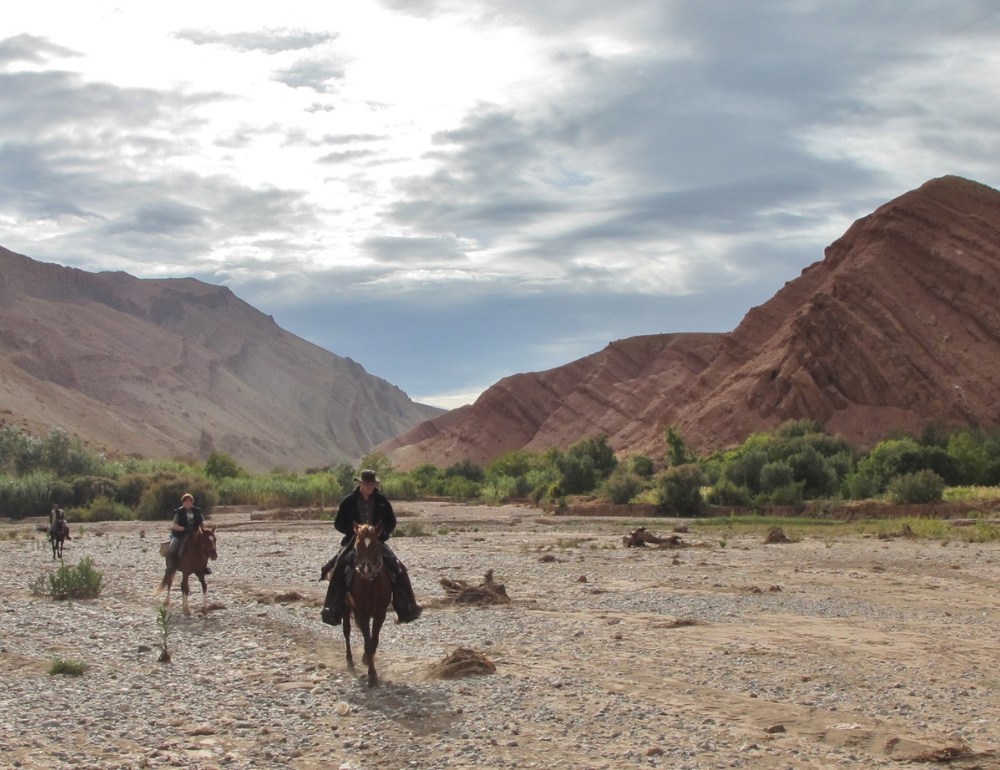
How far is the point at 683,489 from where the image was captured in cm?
4122

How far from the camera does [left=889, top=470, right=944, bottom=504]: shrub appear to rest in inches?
1499

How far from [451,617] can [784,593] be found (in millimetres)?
6064

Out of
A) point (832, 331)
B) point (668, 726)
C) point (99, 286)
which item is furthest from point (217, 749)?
point (99, 286)

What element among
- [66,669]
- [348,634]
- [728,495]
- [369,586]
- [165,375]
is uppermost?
[165,375]

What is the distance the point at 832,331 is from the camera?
72.9m

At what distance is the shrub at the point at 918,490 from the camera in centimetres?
3806

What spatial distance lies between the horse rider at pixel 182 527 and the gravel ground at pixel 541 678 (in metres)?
0.92

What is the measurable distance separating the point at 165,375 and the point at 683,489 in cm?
11090

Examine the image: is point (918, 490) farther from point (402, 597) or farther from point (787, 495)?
point (402, 597)

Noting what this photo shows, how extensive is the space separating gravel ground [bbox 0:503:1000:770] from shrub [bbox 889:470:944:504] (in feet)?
65.6

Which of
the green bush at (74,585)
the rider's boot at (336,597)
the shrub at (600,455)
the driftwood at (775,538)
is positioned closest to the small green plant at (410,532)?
the driftwood at (775,538)

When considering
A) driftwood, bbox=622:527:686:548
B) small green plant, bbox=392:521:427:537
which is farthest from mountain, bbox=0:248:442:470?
driftwood, bbox=622:527:686:548

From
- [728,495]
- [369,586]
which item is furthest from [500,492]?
[369,586]

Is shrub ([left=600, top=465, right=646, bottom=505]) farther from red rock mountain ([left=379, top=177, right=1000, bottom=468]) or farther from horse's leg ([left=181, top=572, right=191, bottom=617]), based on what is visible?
horse's leg ([left=181, top=572, right=191, bottom=617])
